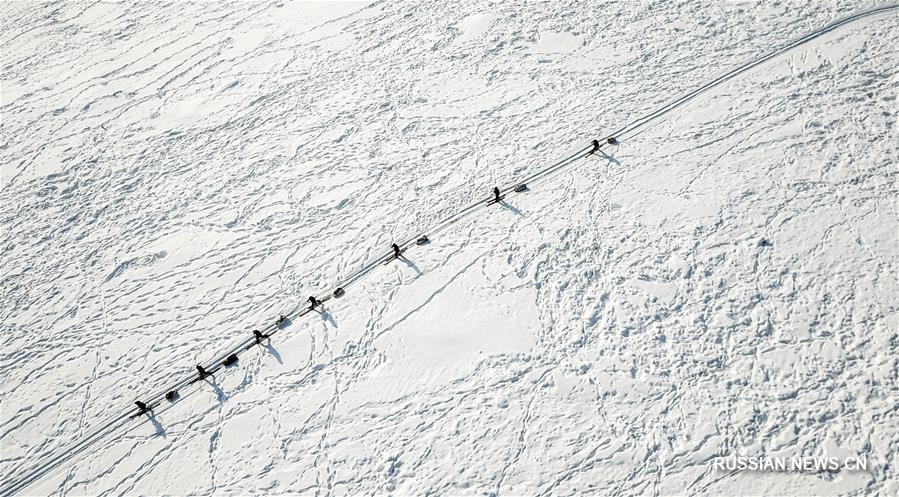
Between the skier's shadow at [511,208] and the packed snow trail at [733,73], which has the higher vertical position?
the packed snow trail at [733,73]

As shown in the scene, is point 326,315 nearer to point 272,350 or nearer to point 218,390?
point 272,350

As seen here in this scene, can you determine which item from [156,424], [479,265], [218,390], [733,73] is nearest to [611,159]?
[479,265]

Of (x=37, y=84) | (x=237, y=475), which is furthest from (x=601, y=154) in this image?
(x=37, y=84)

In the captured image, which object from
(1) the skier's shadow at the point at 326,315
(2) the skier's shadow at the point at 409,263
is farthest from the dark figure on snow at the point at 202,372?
(2) the skier's shadow at the point at 409,263

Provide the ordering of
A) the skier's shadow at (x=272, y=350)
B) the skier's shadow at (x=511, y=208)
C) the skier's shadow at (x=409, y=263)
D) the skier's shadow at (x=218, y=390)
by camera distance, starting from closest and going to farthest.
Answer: the skier's shadow at (x=218, y=390)
the skier's shadow at (x=272, y=350)
the skier's shadow at (x=409, y=263)
the skier's shadow at (x=511, y=208)

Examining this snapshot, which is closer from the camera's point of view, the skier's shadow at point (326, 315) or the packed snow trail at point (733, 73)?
the skier's shadow at point (326, 315)

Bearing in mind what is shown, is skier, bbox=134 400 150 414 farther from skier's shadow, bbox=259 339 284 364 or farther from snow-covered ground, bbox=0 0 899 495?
skier's shadow, bbox=259 339 284 364

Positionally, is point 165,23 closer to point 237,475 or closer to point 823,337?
point 237,475

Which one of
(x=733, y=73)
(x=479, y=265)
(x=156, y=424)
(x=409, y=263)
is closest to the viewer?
(x=156, y=424)

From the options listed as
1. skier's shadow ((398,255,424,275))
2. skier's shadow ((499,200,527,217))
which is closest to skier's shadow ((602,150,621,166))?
skier's shadow ((499,200,527,217))

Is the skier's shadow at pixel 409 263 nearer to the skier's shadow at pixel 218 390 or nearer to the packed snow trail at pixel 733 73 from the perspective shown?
the skier's shadow at pixel 218 390
